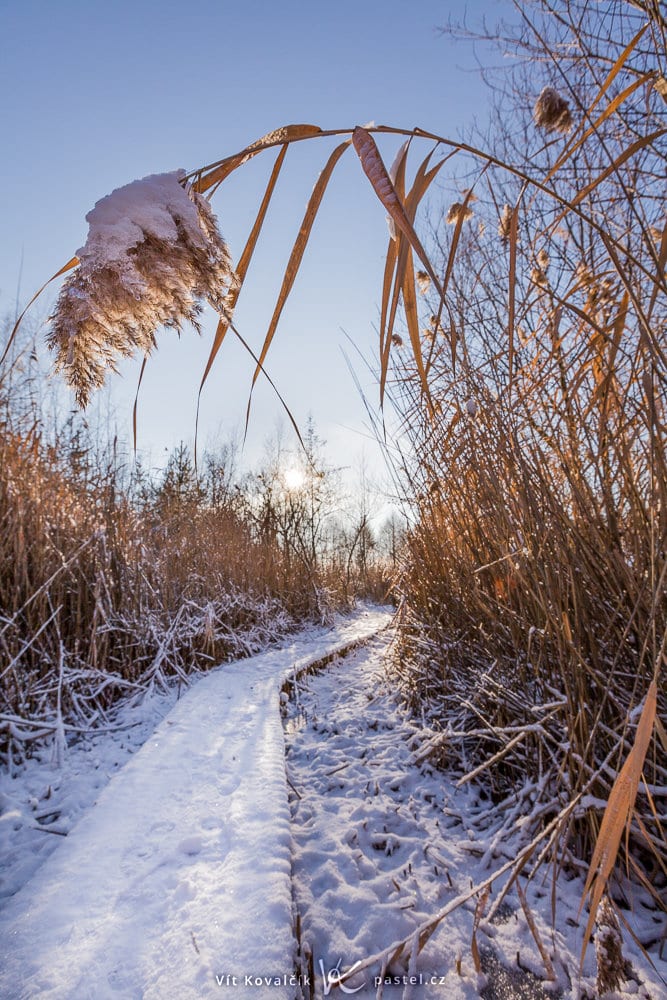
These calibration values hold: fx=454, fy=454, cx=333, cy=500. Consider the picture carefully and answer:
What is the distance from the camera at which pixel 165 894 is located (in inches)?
46.6

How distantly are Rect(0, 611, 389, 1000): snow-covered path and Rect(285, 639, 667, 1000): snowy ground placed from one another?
15cm

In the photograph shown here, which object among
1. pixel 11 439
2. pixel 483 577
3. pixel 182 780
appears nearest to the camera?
pixel 182 780

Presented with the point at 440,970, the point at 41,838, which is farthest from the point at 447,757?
the point at 41,838

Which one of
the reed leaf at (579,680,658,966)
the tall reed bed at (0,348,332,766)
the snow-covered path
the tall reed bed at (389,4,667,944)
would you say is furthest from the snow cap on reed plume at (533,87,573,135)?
the snow-covered path

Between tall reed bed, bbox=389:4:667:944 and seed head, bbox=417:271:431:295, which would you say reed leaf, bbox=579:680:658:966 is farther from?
seed head, bbox=417:271:431:295

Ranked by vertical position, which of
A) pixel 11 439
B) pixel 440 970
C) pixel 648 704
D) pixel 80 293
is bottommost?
pixel 440 970

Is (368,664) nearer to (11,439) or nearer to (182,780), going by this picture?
(182,780)

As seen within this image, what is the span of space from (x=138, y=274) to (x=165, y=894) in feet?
4.79

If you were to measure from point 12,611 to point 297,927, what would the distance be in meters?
2.08

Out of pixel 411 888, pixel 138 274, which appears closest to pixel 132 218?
pixel 138 274

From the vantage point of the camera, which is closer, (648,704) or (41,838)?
(648,704)

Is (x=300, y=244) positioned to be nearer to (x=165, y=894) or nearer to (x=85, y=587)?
(x=165, y=894)

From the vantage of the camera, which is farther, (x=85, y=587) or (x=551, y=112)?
(x=85, y=587)

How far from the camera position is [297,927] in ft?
3.68
